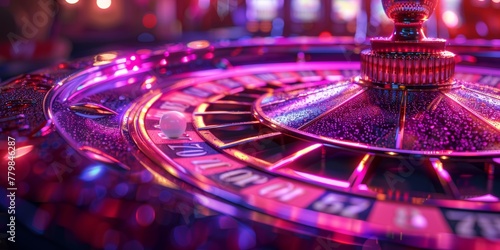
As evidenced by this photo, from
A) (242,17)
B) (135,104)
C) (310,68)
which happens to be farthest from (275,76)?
(242,17)

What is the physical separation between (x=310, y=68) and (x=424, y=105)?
4.71ft

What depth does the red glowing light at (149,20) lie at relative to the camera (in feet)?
26.6

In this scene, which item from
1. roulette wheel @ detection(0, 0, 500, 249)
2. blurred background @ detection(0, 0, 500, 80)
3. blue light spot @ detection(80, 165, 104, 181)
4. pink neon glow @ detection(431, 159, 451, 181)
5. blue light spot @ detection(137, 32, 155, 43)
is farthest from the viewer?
blurred background @ detection(0, 0, 500, 80)

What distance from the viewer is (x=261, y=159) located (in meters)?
1.29

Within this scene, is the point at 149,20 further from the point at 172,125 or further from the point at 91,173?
the point at 91,173

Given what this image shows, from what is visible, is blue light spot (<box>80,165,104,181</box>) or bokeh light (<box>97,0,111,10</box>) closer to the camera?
blue light spot (<box>80,165,104,181</box>)

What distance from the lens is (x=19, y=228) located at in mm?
958

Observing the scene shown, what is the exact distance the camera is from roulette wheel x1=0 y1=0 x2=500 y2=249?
2.74ft

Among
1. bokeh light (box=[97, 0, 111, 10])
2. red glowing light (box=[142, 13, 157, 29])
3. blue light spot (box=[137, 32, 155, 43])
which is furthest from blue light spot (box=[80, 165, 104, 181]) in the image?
bokeh light (box=[97, 0, 111, 10])

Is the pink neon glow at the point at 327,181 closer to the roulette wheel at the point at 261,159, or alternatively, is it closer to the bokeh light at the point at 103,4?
the roulette wheel at the point at 261,159

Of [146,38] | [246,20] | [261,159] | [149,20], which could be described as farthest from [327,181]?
[246,20]

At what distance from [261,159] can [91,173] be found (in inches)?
17.5

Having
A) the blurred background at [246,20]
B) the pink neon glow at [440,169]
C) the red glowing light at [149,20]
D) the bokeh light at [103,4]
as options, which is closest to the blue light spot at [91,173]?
the pink neon glow at [440,169]

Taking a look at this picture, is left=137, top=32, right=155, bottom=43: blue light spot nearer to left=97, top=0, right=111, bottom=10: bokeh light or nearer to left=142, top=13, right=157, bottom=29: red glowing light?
left=142, top=13, right=157, bottom=29: red glowing light
